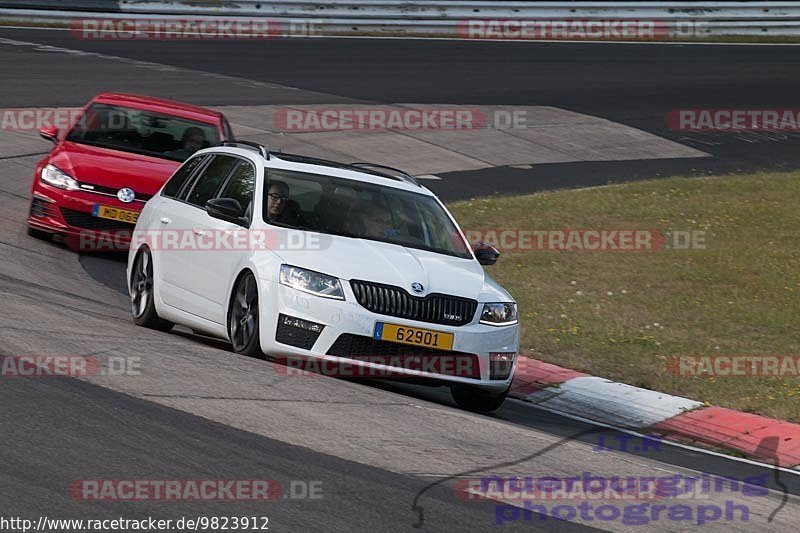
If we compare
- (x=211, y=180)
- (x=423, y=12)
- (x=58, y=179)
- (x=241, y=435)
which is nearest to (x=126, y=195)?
(x=58, y=179)

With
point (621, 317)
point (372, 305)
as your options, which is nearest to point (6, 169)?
point (621, 317)

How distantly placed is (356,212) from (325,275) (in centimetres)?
111

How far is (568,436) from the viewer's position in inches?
344

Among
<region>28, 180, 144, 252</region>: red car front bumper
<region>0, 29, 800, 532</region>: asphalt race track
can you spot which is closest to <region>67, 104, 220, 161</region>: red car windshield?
<region>28, 180, 144, 252</region>: red car front bumper

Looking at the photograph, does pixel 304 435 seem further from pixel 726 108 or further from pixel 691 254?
pixel 726 108

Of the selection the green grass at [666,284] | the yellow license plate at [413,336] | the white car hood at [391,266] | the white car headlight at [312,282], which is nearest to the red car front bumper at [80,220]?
the green grass at [666,284]

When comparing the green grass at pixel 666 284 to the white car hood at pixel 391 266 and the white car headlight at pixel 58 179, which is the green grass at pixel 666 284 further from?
the white car headlight at pixel 58 179

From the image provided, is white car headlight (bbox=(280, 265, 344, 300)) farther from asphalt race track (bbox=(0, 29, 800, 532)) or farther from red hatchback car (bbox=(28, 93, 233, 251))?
red hatchback car (bbox=(28, 93, 233, 251))

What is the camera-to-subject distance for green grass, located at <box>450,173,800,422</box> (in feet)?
36.6

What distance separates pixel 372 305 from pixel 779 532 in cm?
311

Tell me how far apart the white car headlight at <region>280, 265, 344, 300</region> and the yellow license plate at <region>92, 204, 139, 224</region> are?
5310mm

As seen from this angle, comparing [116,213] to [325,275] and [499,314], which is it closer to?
[325,275]

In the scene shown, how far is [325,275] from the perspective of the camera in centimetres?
865

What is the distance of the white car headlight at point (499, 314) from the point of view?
8.95m
